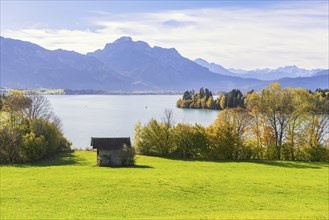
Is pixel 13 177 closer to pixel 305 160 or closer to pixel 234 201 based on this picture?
pixel 234 201

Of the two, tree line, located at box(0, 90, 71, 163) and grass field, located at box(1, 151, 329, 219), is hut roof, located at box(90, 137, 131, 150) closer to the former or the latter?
grass field, located at box(1, 151, 329, 219)

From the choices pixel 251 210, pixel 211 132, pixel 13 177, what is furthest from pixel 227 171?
pixel 13 177

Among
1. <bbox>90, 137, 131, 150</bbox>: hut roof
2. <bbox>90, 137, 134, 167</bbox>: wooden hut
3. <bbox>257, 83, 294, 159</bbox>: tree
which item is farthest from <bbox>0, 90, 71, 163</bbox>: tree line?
<bbox>257, 83, 294, 159</bbox>: tree

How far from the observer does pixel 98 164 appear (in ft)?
163

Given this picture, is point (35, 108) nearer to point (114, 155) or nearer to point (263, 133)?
point (114, 155)

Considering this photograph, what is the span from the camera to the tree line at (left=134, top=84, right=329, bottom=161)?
2297 inches

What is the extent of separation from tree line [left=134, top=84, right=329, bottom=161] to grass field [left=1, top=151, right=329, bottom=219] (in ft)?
41.7

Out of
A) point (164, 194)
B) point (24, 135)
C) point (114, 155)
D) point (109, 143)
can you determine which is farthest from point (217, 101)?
point (164, 194)

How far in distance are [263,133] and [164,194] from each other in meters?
34.7

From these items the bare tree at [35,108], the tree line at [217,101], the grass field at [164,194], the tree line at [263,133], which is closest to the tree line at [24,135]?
the bare tree at [35,108]

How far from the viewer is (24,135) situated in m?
54.1

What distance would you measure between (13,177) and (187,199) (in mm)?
19107

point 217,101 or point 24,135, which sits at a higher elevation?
point 217,101

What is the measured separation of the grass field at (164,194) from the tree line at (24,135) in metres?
7.11
